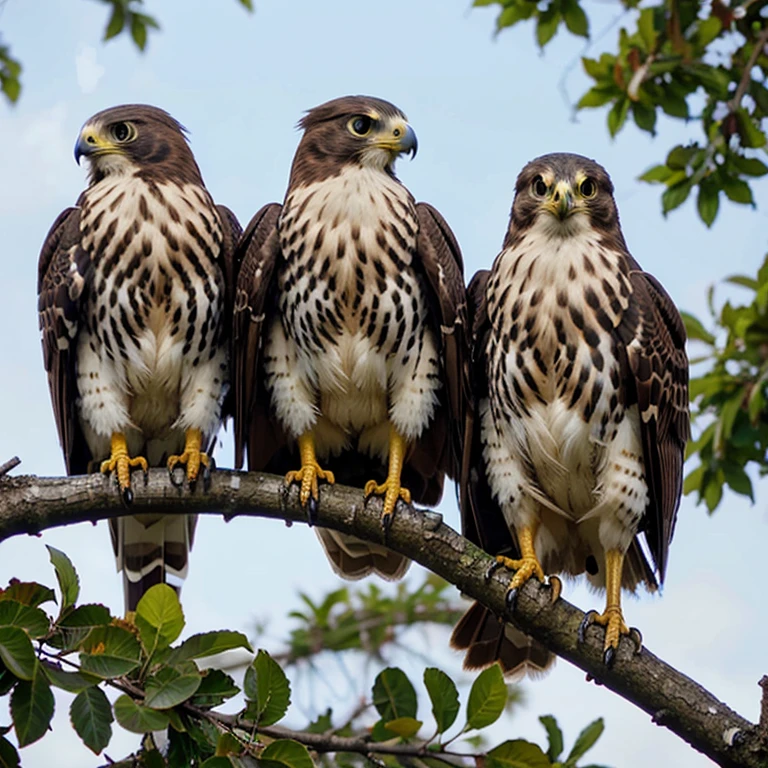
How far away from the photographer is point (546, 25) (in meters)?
5.16

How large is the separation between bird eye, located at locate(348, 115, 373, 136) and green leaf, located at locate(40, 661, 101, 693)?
300cm

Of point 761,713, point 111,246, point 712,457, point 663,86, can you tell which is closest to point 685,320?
point 712,457

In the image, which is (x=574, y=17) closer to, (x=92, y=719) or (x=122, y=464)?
(x=122, y=464)

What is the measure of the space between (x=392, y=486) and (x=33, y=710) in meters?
1.86

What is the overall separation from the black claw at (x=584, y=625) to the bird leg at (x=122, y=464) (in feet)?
6.21

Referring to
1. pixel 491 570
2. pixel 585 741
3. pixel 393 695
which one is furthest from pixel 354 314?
pixel 585 741

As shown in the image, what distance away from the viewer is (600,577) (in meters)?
5.95

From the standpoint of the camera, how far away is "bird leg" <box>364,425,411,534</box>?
5.19m

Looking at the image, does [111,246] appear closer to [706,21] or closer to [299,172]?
[299,172]

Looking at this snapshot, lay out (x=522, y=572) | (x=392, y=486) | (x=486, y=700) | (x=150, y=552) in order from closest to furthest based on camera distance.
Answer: (x=486, y=700), (x=522, y=572), (x=392, y=486), (x=150, y=552)

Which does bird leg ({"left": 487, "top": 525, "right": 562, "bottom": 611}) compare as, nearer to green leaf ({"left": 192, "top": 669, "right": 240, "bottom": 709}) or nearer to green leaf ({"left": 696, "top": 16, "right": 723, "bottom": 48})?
green leaf ({"left": 192, "top": 669, "right": 240, "bottom": 709})

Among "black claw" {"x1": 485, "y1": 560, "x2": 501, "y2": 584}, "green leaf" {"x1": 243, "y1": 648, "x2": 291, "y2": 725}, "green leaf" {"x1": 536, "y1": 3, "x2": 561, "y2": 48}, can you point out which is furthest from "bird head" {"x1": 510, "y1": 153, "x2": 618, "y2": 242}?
"green leaf" {"x1": 243, "y1": 648, "x2": 291, "y2": 725}

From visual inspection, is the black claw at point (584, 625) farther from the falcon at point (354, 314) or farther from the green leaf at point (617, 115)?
the green leaf at point (617, 115)

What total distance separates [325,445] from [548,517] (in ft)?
3.57
